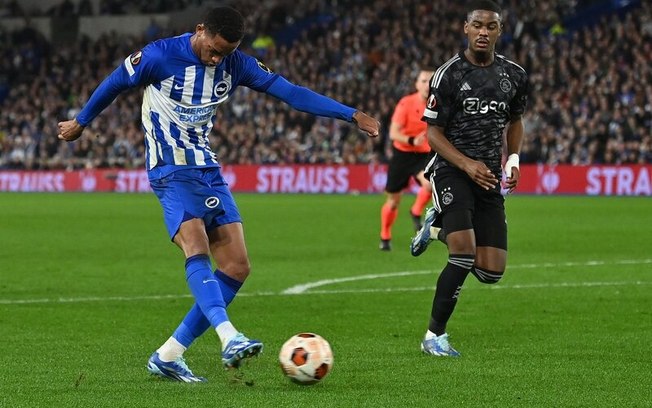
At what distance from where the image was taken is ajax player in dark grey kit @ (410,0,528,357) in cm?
855

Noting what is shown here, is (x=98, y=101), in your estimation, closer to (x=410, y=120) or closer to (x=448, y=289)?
(x=448, y=289)

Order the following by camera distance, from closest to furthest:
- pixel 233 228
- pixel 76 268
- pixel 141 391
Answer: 1. pixel 141 391
2. pixel 233 228
3. pixel 76 268

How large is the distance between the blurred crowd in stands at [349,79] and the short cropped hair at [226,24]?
926 inches

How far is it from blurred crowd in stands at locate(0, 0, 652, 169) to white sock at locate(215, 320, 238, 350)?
2399 cm

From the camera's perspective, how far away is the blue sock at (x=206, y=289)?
7.05 m

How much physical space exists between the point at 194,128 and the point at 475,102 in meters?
2.12

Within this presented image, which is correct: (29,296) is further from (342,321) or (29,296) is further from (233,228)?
(233,228)

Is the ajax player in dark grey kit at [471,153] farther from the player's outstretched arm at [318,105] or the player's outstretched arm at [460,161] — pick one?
the player's outstretched arm at [318,105]

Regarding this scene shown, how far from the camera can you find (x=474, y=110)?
28.5ft

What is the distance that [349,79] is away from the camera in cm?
4084

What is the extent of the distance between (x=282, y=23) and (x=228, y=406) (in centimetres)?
4292

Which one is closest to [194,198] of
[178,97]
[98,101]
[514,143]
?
[178,97]

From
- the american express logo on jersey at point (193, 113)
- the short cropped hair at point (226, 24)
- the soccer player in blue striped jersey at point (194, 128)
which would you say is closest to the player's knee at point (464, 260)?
the soccer player in blue striped jersey at point (194, 128)

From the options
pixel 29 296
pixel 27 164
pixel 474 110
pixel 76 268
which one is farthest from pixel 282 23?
pixel 474 110
